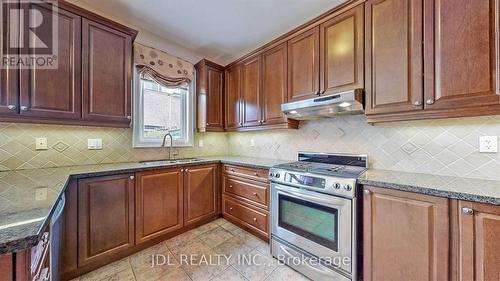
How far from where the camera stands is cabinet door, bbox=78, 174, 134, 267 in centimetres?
172

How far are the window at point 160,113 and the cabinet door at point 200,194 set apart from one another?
0.64 meters

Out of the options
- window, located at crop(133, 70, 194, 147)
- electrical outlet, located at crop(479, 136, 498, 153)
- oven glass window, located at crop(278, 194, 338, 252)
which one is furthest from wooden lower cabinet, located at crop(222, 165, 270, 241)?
electrical outlet, located at crop(479, 136, 498, 153)

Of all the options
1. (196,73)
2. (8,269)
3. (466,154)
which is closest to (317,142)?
(466,154)

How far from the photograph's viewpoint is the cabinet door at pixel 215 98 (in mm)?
3078

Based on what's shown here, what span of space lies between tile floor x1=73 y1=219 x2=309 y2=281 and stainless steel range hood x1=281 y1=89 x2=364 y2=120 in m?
1.53

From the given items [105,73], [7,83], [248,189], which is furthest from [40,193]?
[248,189]

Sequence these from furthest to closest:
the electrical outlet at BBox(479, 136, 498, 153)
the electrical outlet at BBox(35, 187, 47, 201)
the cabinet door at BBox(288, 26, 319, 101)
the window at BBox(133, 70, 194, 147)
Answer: the window at BBox(133, 70, 194, 147) < the cabinet door at BBox(288, 26, 319, 101) < the electrical outlet at BBox(479, 136, 498, 153) < the electrical outlet at BBox(35, 187, 47, 201)

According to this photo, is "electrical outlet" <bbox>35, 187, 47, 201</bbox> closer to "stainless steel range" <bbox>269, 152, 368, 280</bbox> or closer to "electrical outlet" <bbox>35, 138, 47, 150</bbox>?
"electrical outlet" <bbox>35, 138, 47, 150</bbox>

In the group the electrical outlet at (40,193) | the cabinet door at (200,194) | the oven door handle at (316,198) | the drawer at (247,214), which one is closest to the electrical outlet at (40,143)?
the electrical outlet at (40,193)

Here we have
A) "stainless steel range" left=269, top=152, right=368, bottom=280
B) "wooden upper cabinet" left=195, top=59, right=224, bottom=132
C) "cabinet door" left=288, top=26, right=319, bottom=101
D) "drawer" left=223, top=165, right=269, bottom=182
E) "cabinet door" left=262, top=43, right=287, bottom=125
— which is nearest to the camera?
"stainless steel range" left=269, top=152, right=368, bottom=280

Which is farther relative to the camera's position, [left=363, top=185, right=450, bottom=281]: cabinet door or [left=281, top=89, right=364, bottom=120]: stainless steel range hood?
[left=281, top=89, right=364, bottom=120]: stainless steel range hood

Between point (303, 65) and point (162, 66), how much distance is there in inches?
71.7

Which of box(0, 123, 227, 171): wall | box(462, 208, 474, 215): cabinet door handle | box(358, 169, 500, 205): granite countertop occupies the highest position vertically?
box(0, 123, 227, 171): wall

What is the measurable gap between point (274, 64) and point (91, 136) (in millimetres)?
2257
